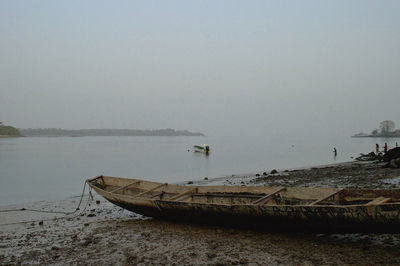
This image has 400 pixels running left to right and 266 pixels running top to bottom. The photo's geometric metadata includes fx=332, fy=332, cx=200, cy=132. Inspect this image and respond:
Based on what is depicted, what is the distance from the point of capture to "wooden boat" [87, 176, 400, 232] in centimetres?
553

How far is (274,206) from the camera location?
21.6ft

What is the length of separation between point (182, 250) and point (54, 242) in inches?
124

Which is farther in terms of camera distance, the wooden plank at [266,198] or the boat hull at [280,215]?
the wooden plank at [266,198]

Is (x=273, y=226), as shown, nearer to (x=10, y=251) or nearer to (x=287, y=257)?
(x=287, y=257)

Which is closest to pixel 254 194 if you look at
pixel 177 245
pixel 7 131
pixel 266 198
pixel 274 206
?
pixel 266 198

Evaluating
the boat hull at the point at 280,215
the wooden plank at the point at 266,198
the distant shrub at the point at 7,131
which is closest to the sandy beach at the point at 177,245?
the boat hull at the point at 280,215

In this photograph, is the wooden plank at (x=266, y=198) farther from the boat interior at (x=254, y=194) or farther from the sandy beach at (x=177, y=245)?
the sandy beach at (x=177, y=245)

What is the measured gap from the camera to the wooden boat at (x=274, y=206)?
5.53 metres

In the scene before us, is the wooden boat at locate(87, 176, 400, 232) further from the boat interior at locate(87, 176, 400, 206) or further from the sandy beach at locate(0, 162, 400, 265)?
the sandy beach at locate(0, 162, 400, 265)

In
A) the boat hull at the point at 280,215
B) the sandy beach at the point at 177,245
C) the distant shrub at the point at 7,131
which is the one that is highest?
the distant shrub at the point at 7,131

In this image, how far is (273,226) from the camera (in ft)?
22.8

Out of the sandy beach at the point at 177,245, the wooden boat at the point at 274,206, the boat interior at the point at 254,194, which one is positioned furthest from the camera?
the boat interior at the point at 254,194

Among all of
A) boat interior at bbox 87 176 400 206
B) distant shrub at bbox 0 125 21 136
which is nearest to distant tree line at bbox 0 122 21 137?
distant shrub at bbox 0 125 21 136

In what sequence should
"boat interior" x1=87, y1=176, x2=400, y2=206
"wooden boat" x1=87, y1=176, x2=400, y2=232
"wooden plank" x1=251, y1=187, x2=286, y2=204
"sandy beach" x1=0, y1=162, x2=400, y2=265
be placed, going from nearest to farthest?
1. "wooden boat" x1=87, y1=176, x2=400, y2=232
2. "sandy beach" x1=0, y1=162, x2=400, y2=265
3. "boat interior" x1=87, y1=176, x2=400, y2=206
4. "wooden plank" x1=251, y1=187, x2=286, y2=204
